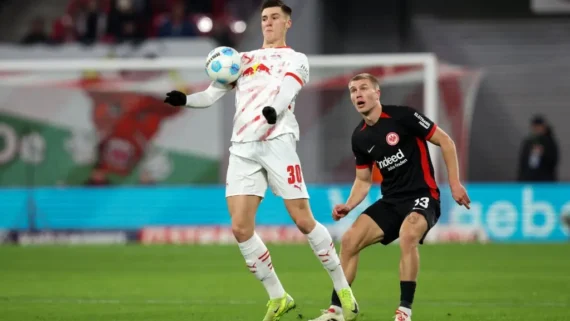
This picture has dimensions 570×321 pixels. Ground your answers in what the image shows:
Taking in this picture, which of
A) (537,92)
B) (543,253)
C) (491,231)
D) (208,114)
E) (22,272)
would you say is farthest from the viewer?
(537,92)

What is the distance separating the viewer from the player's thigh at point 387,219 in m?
7.82

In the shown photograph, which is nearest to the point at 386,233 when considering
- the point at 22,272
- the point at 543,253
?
the point at 22,272

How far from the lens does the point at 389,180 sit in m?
7.97

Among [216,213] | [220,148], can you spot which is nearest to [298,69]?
[216,213]

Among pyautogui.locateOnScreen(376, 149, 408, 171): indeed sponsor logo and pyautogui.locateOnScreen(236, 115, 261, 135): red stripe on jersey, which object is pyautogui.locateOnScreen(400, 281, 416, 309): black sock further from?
pyautogui.locateOnScreen(236, 115, 261, 135): red stripe on jersey

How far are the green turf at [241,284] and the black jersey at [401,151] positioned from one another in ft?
3.21

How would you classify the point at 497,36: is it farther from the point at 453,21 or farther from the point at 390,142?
the point at 390,142

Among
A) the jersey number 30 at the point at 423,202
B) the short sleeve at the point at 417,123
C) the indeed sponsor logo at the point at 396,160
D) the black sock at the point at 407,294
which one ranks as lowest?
the black sock at the point at 407,294

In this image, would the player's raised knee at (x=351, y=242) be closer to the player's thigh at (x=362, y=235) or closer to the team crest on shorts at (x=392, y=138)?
the player's thigh at (x=362, y=235)

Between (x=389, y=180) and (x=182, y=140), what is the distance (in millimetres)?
10856

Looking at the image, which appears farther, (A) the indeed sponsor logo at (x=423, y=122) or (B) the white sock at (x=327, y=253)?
(A) the indeed sponsor logo at (x=423, y=122)

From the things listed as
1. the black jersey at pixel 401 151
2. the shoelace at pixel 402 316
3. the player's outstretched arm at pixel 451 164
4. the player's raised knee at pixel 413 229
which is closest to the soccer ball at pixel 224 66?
the black jersey at pixel 401 151

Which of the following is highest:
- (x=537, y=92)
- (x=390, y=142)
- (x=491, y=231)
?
(x=390, y=142)

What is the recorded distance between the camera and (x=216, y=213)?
17422 millimetres
